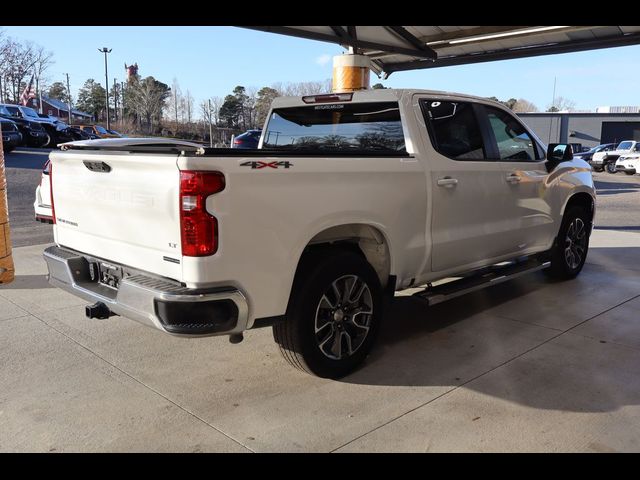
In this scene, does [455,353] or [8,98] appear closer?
[455,353]

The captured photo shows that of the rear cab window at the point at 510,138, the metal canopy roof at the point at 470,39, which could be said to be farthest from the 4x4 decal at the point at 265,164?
the metal canopy roof at the point at 470,39

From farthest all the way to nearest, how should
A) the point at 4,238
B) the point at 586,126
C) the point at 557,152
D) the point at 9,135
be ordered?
the point at 586,126
the point at 9,135
the point at 557,152
the point at 4,238

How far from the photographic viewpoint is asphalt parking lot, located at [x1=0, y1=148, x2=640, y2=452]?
10.5 feet

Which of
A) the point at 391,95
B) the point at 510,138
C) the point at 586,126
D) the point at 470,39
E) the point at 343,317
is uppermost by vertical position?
the point at 586,126

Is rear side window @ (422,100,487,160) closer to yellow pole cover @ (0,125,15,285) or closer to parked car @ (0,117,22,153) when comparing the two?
yellow pole cover @ (0,125,15,285)

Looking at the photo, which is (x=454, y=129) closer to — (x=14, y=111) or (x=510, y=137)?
(x=510, y=137)

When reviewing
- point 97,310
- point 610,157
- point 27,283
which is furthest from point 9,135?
point 610,157

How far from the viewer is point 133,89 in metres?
76.8

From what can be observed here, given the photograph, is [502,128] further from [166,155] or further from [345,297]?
[166,155]

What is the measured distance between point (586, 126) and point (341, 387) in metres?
67.6

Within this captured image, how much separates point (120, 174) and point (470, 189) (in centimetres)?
288

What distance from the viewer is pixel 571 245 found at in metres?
6.75

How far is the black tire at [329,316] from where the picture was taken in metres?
3.69

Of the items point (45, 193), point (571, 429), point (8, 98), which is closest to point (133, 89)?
point (8, 98)
